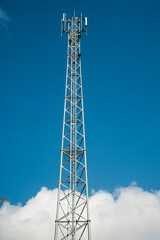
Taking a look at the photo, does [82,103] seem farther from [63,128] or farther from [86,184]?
[86,184]

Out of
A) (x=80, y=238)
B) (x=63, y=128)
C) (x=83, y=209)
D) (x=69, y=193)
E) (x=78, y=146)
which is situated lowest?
(x=80, y=238)

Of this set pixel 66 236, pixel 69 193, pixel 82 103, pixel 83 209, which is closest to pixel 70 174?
pixel 69 193

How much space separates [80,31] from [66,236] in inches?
962

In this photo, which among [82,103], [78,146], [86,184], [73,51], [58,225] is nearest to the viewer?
[58,225]

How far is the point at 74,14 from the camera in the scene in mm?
32438

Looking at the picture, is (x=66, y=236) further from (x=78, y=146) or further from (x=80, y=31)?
(x=80, y=31)

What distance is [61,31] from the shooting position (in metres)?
31.2

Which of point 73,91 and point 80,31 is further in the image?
point 80,31

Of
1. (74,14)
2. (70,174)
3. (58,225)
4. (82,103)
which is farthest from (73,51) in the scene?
(58,225)

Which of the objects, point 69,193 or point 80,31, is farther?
point 80,31

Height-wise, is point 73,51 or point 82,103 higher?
point 73,51

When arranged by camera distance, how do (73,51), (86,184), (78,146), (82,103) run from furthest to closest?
(73,51) < (82,103) < (78,146) < (86,184)

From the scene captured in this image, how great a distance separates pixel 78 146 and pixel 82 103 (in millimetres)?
5356

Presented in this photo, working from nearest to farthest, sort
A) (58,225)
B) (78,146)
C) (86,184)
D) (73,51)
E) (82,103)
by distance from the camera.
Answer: (58,225), (86,184), (78,146), (82,103), (73,51)
